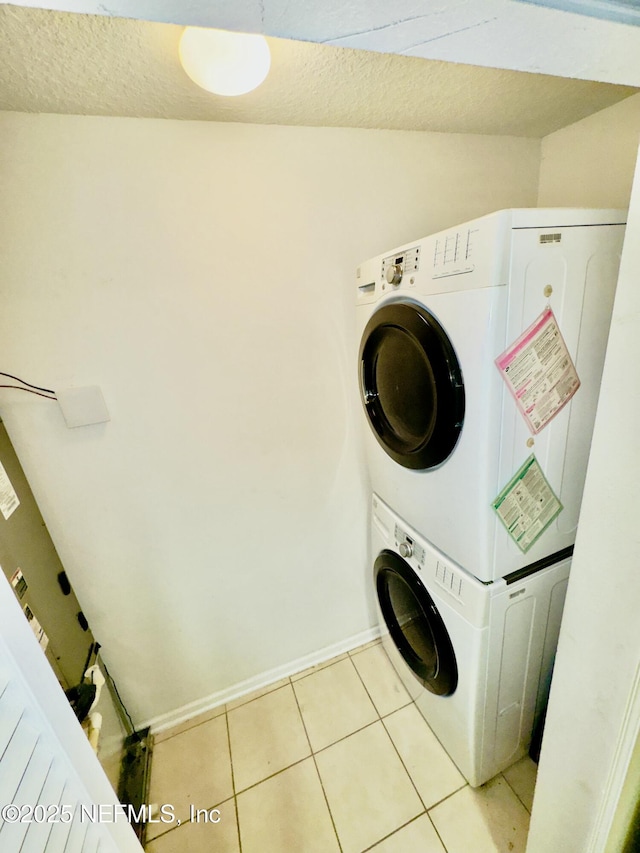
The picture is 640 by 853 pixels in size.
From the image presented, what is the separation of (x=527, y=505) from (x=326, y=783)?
1208mm

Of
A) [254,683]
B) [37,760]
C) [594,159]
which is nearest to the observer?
[37,760]

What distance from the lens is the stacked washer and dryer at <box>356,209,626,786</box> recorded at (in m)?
0.70

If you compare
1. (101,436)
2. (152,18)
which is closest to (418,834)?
(101,436)

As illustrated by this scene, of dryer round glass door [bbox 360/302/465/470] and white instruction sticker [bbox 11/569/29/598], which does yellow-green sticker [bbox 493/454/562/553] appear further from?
white instruction sticker [bbox 11/569/29/598]

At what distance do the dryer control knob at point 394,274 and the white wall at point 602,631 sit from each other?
470 mm

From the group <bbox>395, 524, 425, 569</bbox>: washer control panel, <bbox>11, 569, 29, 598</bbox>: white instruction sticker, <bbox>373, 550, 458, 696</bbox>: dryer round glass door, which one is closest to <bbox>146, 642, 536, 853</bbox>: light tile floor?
<bbox>373, 550, 458, 696</bbox>: dryer round glass door

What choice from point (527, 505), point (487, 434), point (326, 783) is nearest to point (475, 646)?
point (527, 505)

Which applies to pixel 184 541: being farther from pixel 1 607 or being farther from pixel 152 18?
pixel 152 18

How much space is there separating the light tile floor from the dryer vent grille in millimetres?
1631

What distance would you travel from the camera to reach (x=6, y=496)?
869 mm

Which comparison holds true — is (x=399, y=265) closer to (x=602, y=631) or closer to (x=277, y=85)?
(x=277, y=85)

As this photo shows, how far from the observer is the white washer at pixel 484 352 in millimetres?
678

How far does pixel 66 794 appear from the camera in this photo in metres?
0.62

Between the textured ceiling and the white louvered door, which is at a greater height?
the textured ceiling
